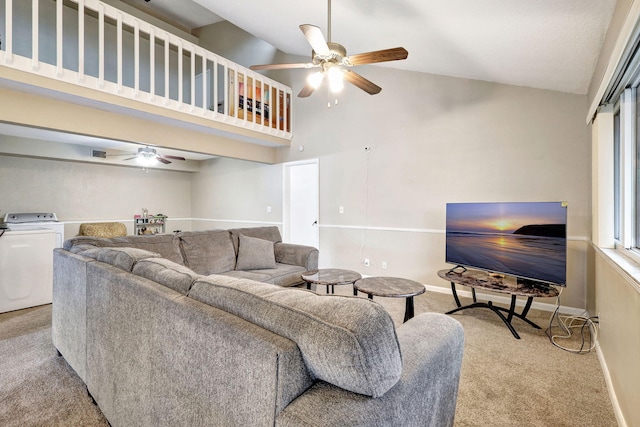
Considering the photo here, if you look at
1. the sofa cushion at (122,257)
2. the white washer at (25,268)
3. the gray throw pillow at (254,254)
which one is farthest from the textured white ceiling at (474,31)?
the white washer at (25,268)

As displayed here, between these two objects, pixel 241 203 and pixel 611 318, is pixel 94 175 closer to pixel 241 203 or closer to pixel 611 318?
pixel 241 203

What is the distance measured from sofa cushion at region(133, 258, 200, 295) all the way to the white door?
3699 millimetres

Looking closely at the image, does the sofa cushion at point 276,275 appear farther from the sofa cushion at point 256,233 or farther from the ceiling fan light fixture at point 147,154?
the ceiling fan light fixture at point 147,154

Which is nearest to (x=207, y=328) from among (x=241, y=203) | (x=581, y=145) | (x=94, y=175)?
(x=581, y=145)

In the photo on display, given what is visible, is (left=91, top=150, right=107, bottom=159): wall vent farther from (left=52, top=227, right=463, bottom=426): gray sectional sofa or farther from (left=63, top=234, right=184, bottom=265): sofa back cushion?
(left=52, top=227, right=463, bottom=426): gray sectional sofa

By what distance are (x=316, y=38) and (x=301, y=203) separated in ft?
11.2

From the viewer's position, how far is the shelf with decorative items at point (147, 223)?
6.28 meters

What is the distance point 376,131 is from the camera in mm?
4359

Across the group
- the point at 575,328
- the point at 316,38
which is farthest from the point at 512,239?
the point at 316,38

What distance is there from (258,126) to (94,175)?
3542 millimetres

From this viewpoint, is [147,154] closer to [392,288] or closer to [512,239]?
[392,288]

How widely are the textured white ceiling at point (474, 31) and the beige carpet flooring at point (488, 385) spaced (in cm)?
233

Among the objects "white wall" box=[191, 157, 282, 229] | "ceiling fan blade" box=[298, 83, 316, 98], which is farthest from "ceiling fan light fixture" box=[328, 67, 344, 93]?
"white wall" box=[191, 157, 282, 229]

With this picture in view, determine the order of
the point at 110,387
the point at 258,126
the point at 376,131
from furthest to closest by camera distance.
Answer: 1. the point at 258,126
2. the point at 376,131
3. the point at 110,387
